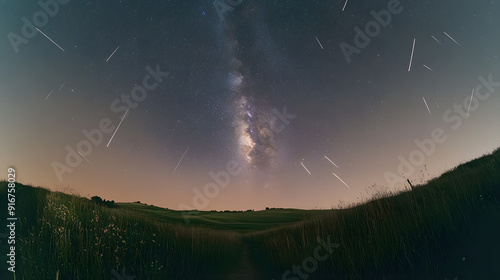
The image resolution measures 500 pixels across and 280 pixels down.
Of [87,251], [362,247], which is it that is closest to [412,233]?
[362,247]

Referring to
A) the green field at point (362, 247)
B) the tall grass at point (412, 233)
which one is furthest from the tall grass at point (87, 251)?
the tall grass at point (412, 233)

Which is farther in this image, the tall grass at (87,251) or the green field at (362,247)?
the tall grass at (87,251)

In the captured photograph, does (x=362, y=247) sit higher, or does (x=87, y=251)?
(x=362, y=247)

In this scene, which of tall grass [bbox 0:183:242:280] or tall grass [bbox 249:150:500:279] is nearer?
tall grass [bbox 249:150:500:279]

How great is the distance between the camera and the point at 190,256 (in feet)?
26.5

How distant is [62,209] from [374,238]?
736cm

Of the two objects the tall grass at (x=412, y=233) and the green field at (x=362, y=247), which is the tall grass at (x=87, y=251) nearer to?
the green field at (x=362, y=247)

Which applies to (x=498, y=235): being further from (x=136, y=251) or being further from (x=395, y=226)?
(x=136, y=251)

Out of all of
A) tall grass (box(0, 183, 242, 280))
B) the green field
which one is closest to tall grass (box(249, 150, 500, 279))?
the green field

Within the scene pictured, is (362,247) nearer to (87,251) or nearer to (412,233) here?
(412,233)

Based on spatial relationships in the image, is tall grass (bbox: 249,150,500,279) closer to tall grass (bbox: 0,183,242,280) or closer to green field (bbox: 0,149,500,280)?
green field (bbox: 0,149,500,280)

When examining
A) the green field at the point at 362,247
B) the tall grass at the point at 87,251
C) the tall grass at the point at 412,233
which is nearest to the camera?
the green field at the point at 362,247

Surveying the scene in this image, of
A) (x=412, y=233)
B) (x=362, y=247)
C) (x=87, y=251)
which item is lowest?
(x=87, y=251)

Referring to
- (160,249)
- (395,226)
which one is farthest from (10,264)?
(395,226)
